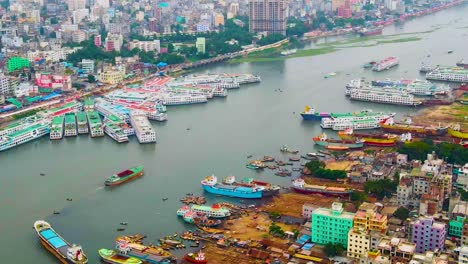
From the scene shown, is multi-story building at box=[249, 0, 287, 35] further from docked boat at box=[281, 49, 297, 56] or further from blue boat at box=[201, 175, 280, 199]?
blue boat at box=[201, 175, 280, 199]

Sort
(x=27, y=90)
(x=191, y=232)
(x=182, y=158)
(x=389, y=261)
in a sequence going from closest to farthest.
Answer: (x=389, y=261) < (x=191, y=232) < (x=182, y=158) < (x=27, y=90)

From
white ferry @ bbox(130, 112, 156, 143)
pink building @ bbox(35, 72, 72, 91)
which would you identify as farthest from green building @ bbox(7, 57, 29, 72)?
white ferry @ bbox(130, 112, 156, 143)

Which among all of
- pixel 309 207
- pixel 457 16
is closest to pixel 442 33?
pixel 457 16

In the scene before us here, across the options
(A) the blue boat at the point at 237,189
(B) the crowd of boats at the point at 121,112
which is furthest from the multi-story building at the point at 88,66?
(A) the blue boat at the point at 237,189

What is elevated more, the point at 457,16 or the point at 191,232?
the point at 457,16

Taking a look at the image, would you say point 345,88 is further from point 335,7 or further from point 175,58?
point 335,7

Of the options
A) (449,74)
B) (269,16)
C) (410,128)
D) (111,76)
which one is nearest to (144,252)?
(410,128)
